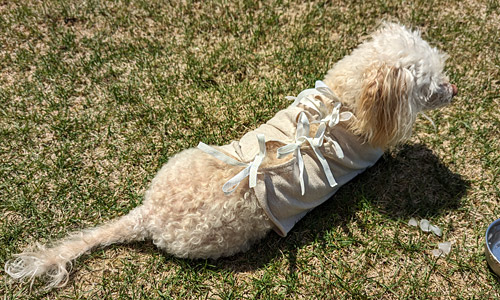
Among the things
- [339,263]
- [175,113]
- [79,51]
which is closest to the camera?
[339,263]

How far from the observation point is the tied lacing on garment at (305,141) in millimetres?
2312

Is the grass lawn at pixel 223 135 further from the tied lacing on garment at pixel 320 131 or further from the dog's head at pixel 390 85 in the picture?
the dog's head at pixel 390 85

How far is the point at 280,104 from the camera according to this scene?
3697 millimetres

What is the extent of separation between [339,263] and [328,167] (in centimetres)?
80

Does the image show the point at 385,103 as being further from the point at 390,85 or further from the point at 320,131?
the point at 320,131

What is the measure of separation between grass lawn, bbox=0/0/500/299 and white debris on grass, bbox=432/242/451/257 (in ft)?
0.10

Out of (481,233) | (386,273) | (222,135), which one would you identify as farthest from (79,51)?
(481,233)

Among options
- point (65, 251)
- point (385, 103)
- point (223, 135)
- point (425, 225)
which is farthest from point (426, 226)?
point (65, 251)

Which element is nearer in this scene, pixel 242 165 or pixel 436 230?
pixel 242 165

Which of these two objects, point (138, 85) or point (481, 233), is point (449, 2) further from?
point (138, 85)

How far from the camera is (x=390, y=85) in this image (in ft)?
7.80

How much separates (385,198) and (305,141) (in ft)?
3.59

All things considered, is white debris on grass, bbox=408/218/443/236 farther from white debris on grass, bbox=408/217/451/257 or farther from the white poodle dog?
the white poodle dog

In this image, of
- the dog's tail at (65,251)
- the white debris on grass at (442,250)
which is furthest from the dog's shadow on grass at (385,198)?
the dog's tail at (65,251)
